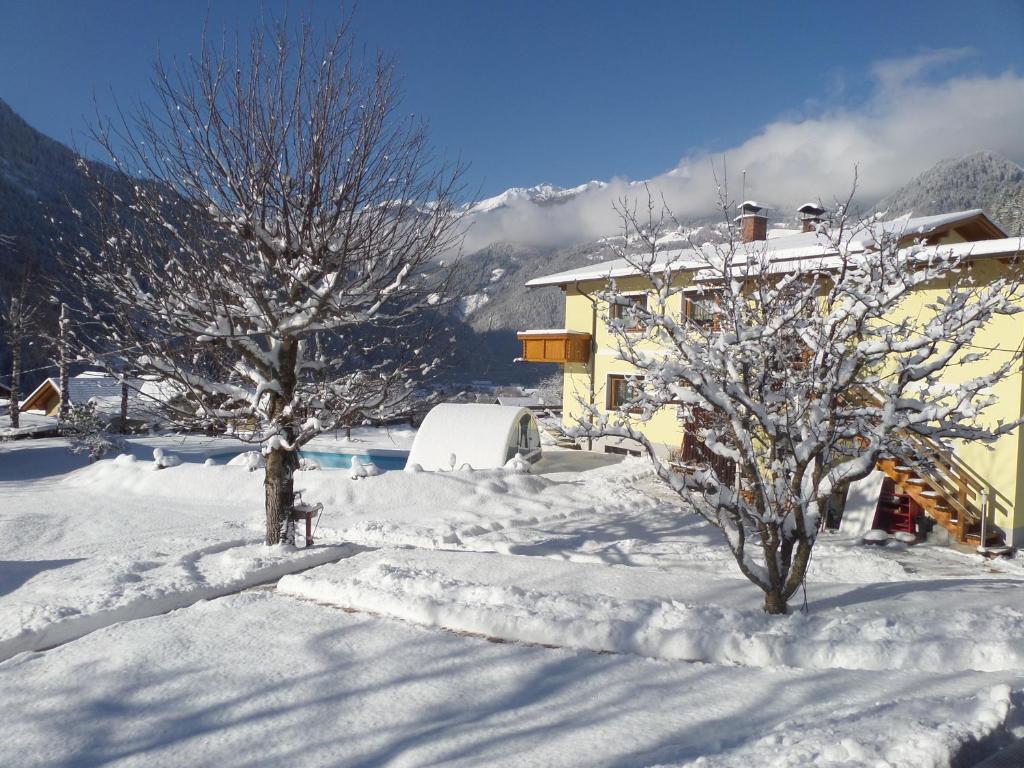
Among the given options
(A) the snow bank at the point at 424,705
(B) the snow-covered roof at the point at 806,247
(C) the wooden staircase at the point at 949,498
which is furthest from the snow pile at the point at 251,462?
(C) the wooden staircase at the point at 949,498

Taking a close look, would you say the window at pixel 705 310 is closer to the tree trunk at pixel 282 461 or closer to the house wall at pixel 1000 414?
the house wall at pixel 1000 414

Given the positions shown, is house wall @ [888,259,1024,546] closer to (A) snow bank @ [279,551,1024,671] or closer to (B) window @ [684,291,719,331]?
(B) window @ [684,291,719,331]

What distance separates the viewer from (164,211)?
9156 millimetres

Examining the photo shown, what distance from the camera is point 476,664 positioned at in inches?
190

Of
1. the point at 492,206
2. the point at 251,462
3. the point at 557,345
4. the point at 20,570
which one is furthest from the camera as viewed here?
the point at 492,206

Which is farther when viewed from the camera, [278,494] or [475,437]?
[475,437]

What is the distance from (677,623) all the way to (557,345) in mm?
17666

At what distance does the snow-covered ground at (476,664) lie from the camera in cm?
372

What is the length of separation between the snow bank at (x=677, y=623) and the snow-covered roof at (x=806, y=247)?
3.40 m

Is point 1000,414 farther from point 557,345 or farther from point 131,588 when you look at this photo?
point 131,588

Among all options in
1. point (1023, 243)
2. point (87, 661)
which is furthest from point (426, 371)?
point (1023, 243)

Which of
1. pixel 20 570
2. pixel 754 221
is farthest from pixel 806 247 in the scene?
pixel 20 570

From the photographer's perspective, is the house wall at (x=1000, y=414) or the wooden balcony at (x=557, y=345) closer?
the house wall at (x=1000, y=414)

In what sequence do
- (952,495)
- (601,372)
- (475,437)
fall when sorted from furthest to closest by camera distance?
(601,372), (475,437), (952,495)
